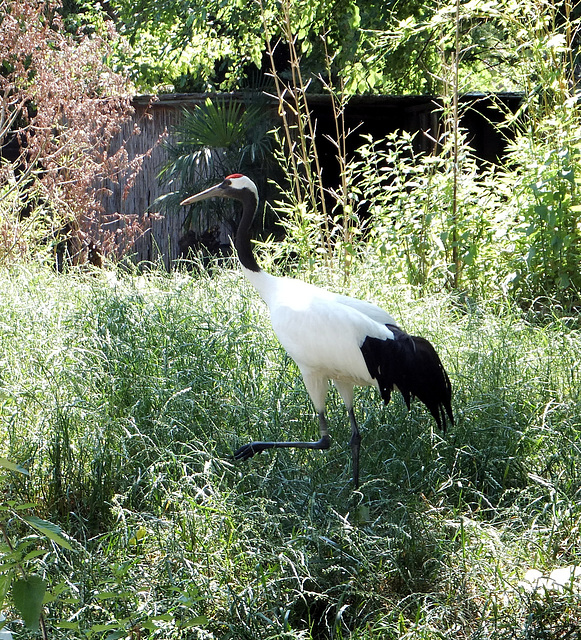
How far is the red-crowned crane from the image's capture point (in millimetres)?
3631

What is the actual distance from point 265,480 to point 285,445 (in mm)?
233

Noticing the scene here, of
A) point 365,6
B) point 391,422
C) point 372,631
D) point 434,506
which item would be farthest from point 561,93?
point 365,6

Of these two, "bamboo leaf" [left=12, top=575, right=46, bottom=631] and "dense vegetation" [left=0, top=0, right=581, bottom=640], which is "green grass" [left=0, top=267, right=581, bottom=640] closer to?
"dense vegetation" [left=0, top=0, right=581, bottom=640]

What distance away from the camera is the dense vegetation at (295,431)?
9.08 feet

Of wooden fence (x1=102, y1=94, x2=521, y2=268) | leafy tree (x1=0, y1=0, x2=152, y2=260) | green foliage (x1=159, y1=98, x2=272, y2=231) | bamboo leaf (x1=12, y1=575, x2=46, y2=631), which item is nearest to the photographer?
bamboo leaf (x1=12, y1=575, x2=46, y2=631)

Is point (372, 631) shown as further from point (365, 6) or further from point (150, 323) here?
point (365, 6)

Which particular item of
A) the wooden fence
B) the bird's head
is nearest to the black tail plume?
the bird's head

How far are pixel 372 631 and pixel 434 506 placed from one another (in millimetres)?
1025

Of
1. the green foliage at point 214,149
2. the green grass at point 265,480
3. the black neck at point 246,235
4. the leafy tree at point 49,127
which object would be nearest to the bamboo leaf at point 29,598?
the green grass at point 265,480

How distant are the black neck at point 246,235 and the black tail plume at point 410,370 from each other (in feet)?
2.95

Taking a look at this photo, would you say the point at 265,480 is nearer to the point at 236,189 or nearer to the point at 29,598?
the point at 236,189

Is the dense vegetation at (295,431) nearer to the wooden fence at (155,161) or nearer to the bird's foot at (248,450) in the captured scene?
the bird's foot at (248,450)

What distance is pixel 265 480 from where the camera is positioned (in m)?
3.66

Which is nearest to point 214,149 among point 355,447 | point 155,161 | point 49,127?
point 155,161
